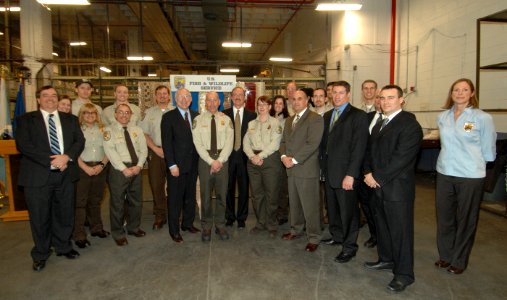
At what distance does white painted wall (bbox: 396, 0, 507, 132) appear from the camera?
5.48m

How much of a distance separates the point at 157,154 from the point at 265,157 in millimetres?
1432

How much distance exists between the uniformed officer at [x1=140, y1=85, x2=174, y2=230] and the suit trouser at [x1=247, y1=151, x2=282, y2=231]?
1211mm

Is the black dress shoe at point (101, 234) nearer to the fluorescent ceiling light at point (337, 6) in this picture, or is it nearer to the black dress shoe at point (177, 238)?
the black dress shoe at point (177, 238)

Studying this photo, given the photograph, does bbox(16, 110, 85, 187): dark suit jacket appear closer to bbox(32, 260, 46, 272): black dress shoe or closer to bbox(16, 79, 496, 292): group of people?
bbox(16, 79, 496, 292): group of people

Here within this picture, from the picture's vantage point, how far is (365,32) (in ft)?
27.9

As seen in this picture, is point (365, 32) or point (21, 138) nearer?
point (21, 138)

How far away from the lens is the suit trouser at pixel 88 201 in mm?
3566

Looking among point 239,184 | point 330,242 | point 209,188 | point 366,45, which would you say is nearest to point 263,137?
point 239,184

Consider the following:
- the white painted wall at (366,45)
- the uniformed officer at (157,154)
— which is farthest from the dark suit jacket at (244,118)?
the white painted wall at (366,45)

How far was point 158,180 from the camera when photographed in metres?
4.21

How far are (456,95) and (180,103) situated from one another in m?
2.74

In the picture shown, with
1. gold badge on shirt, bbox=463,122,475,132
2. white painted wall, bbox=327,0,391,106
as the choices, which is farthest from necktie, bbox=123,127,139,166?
white painted wall, bbox=327,0,391,106

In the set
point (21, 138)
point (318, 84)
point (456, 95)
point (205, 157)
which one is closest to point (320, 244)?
point (205, 157)

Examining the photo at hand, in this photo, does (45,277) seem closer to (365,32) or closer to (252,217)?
(252,217)
